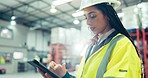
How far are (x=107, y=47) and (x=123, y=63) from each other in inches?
6.6

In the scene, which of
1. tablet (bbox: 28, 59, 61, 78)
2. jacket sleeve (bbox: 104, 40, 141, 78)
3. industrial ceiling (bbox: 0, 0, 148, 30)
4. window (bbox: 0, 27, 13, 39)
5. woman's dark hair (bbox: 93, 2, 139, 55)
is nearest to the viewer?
jacket sleeve (bbox: 104, 40, 141, 78)

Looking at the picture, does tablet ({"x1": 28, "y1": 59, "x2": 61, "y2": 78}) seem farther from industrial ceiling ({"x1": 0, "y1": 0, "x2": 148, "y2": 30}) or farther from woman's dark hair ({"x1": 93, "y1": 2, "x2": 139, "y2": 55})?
industrial ceiling ({"x1": 0, "y1": 0, "x2": 148, "y2": 30})

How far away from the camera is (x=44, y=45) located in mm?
21297

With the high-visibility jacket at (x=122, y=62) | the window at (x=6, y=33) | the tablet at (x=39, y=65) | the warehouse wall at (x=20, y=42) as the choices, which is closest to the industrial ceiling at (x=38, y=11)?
the warehouse wall at (x=20, y=42)

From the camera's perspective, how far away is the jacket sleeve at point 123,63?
0.82m

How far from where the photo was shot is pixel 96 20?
110 cm

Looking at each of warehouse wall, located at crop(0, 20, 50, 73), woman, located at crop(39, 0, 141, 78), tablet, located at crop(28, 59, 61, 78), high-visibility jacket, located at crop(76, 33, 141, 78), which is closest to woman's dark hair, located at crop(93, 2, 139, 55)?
woman, located at crop(39, 0, 141, 78)

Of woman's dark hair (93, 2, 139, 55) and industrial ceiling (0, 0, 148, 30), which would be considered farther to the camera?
industrial ceiling (0, 0, 148, 30)

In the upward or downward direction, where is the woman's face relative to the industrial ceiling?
downward

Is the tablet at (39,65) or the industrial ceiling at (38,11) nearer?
the tablet at (39,65)

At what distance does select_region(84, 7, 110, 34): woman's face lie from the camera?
43.2 inches

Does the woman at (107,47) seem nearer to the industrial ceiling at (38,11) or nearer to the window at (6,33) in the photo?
the industrial ceiling at (38,11)

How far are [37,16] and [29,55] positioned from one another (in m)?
5.40

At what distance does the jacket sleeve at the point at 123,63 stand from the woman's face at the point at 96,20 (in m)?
0.23
